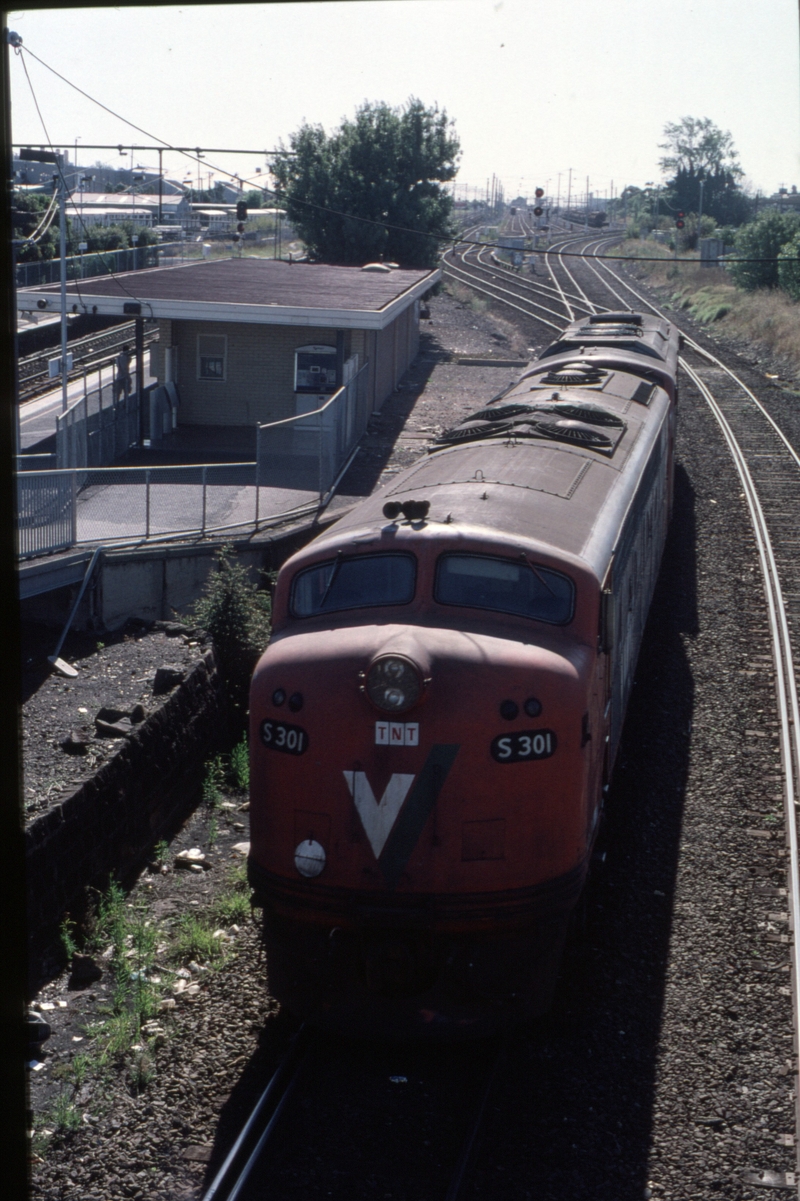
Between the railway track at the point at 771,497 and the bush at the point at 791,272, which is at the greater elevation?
the bush at the point at 791,272

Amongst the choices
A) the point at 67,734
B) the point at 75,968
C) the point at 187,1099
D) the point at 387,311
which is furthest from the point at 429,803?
the point at 387,311

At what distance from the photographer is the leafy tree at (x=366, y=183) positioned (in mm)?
42031

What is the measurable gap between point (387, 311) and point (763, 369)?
1611 cm

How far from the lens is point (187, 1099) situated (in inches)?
255

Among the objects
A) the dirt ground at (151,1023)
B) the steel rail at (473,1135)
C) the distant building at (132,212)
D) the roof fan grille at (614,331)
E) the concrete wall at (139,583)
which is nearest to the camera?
the steel rail at (473,1135)

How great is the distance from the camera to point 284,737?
21.6ft

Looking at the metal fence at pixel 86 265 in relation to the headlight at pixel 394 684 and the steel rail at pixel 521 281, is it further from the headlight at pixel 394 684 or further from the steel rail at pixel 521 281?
the headlight at pixel 394 684

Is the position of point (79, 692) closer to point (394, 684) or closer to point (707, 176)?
point (394, 684)

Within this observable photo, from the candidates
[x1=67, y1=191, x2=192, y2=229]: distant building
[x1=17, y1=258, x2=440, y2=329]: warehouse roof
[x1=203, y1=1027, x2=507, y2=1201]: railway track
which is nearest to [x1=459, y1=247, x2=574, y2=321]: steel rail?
[x1=67, y1=191, x2=192, y2=229]: distant building

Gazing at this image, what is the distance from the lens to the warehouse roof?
71.5 feet

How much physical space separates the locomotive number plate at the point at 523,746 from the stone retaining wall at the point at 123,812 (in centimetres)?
373

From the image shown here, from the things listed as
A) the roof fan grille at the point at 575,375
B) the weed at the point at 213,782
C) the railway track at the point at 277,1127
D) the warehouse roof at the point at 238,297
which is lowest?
the weed at the point at 213,782

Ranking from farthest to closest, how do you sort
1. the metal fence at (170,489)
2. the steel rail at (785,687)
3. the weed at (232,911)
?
1. the metal fence at (170,489)
2. the weed at (232,911)
3. the steel rail at (785,687)

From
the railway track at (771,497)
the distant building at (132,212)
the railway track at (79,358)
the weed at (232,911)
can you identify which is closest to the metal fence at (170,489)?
the weed at (232,911)
